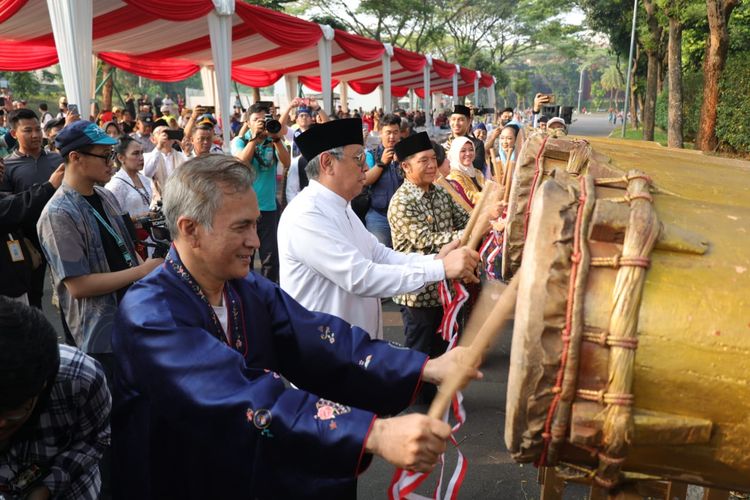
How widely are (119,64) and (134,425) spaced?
→ 11287 mm

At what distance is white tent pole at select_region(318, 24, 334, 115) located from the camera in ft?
33.7

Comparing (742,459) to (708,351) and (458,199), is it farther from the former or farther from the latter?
(458,199)

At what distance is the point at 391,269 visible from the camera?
2.77m

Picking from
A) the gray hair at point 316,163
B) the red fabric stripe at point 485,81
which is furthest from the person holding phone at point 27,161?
the red fabric stripe at point 485,81

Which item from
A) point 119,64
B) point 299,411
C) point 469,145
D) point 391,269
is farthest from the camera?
point 119,64

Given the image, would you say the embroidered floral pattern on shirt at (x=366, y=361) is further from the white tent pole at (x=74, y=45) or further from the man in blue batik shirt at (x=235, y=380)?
the white tent pole at (x=74, y=45)

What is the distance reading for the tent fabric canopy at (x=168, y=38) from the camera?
24.9 ft

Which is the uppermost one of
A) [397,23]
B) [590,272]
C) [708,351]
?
[397,23]

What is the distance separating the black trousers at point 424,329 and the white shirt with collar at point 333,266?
0.97 m

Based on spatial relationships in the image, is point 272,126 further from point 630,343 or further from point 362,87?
point 362,87

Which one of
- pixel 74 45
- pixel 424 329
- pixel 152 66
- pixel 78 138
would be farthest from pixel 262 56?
pixel 78 138

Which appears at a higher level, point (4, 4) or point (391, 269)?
point (4, 4)

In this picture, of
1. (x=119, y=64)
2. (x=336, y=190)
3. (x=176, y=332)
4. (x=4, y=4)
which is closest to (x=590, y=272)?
(x=176, y=332)

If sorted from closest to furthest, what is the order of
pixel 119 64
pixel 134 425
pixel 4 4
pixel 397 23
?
pixel 134 425
pixel 4 4
pixel 119 64
pixel 397 23
